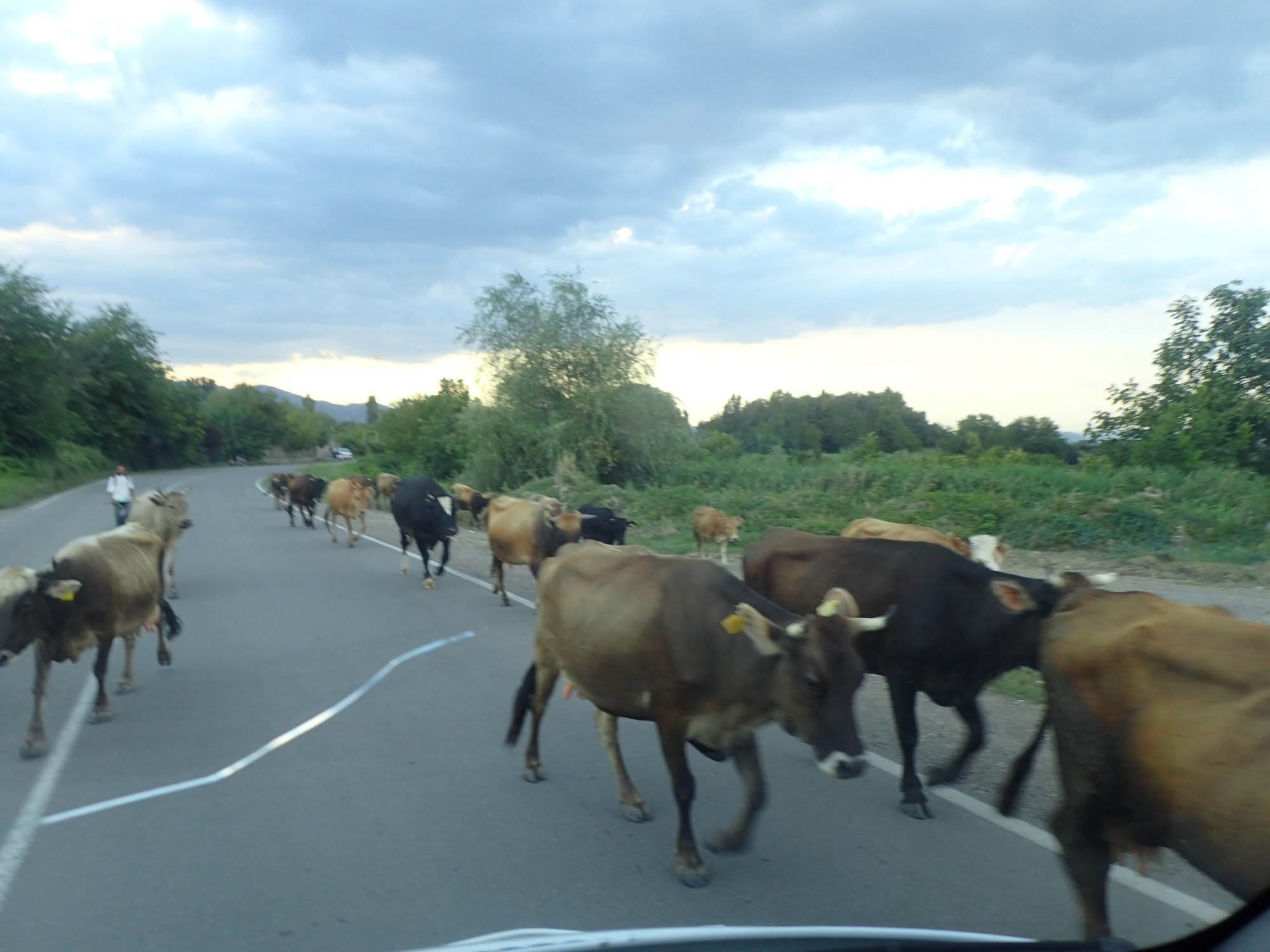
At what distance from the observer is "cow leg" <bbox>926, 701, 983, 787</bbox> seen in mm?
5637

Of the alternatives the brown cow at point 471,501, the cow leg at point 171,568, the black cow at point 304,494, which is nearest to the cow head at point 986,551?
the brown cow at point 471,501

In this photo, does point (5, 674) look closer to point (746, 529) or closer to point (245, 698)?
point (245, 698)

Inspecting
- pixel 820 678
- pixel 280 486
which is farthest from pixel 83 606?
pixel 280 486

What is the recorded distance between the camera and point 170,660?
29.7 feet

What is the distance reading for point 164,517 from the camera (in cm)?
1232

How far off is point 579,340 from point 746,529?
41.7 feet

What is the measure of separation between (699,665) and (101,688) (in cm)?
522

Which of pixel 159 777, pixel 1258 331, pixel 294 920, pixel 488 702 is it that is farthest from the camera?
pixel 1258 331

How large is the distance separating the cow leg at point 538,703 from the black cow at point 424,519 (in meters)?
8.64

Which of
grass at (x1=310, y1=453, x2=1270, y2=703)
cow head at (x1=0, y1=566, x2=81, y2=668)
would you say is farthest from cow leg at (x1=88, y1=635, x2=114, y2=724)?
grass at (x1=310, y1=453, x2=1270, y2=703)

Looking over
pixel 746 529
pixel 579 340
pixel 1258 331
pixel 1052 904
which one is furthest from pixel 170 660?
pixel 1258 331

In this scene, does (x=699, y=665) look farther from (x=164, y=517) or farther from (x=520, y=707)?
(x=164, y=517)

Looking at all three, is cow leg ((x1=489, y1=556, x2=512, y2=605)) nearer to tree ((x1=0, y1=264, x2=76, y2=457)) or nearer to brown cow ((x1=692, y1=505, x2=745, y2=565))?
brown cow ((x1=692, y1=505, x2=745, y2=565))

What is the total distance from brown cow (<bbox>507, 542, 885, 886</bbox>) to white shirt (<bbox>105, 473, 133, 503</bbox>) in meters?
15.4
